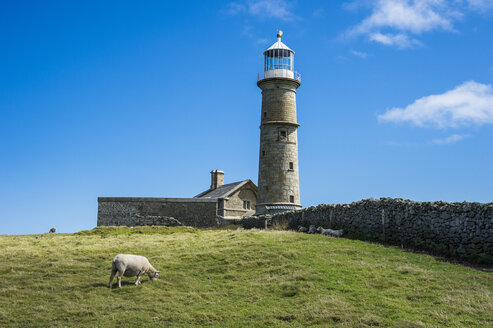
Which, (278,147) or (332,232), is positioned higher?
(278,147)

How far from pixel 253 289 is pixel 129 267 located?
3.94 meters

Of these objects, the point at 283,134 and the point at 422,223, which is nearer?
the point at 422,223

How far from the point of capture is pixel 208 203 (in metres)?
40.7

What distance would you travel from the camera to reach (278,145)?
37625mm

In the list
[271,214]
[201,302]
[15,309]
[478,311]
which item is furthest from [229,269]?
[271,214]

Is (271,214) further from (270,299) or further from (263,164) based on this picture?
(270,299)

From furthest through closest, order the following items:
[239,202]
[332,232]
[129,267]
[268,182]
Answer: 1. [239,202]
2. [268,182]
3. [332,232]
4. [129,267]

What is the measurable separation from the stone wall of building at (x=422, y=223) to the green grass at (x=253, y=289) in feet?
4.56

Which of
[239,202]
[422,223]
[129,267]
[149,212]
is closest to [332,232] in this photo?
[422,223]

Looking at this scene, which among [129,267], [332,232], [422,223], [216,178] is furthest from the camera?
[216,178]

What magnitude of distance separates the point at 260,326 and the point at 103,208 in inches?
1242

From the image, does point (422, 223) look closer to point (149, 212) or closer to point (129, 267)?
point (129, 267)

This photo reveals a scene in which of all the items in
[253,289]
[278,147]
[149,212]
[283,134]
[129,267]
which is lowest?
[253,289]

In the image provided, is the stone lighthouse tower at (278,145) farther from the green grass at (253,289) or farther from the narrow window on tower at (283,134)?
the green grass at (253,289)
